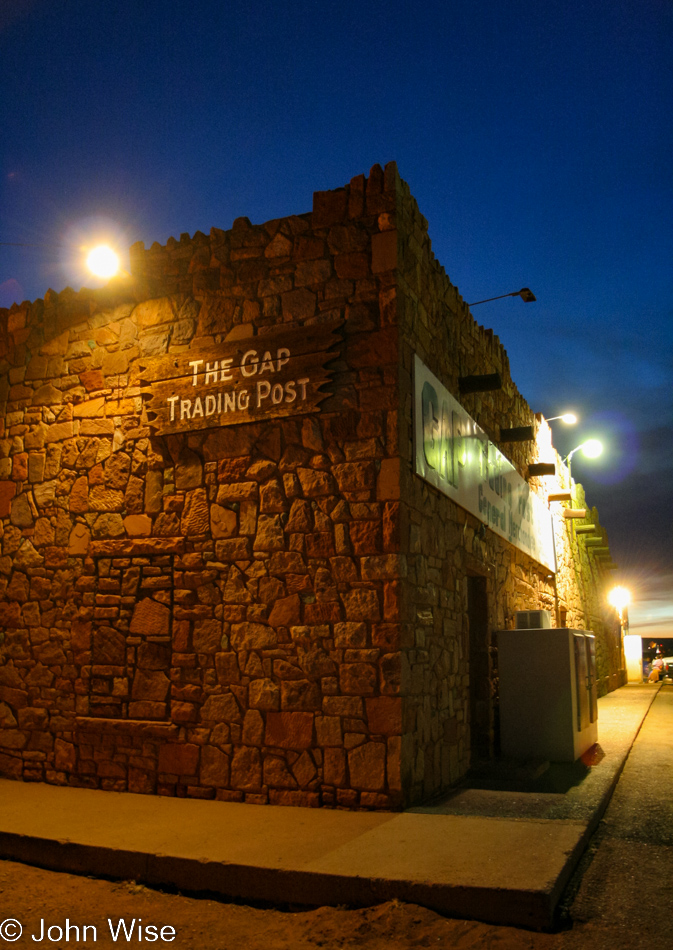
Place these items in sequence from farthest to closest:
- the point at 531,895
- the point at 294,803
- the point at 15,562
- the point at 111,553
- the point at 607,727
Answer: the point at 607,727
the point at 15,562
the point at 111,553
the point at 294,803
the point at 531,895

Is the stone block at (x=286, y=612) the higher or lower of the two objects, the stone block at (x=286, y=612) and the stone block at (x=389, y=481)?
the lower

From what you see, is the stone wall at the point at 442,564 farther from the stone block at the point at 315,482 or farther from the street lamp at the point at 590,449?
the street lamp at the point at 590,449

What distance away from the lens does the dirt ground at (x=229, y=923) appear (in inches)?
140

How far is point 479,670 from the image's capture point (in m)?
8.55

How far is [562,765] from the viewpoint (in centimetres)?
775

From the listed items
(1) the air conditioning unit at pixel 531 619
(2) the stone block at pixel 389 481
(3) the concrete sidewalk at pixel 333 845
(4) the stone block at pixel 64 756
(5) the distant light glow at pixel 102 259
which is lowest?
(3) the concrete sidewalk at pixel 333 845

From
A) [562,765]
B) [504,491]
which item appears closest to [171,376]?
[504,491]

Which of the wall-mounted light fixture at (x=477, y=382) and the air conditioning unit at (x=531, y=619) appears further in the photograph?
the air conditioning unit at (x=531, y=619)

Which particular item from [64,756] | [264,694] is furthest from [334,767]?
[64,756]

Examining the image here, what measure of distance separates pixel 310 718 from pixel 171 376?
133 inches

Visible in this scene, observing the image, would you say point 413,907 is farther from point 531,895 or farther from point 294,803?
point 294,803

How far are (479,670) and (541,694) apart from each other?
2.52 ft

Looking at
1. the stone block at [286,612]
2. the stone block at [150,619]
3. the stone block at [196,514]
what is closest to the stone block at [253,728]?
the stone block at [286,612]

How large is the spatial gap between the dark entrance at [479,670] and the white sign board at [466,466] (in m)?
0.86
